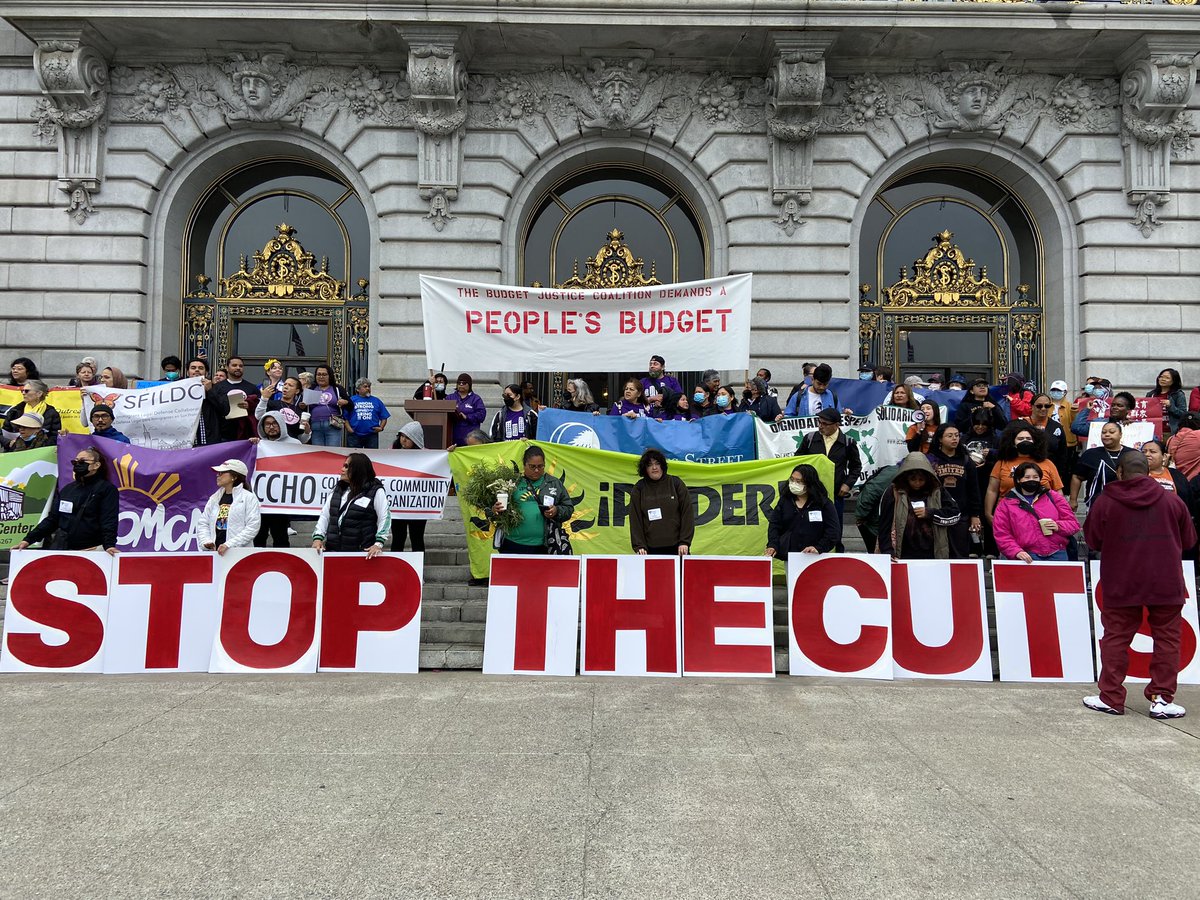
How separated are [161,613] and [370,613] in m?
1.92

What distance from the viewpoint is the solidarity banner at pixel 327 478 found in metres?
10.0

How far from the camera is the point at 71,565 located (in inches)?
302

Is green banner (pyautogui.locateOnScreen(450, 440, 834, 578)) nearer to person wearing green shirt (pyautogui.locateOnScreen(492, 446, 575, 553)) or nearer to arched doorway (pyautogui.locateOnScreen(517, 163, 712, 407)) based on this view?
person wearing green shirt (pyautogui.locateOnScreen(492, 446, 575, 553))

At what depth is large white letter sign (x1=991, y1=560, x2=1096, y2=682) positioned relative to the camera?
7.30 metres

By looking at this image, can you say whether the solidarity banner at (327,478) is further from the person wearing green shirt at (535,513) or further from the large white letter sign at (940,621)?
the large white letter sign at (940,621)

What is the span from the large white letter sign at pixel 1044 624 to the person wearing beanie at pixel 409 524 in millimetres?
5765

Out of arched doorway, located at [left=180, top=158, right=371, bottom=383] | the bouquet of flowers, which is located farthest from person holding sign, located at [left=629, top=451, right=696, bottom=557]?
arched doorway, located at [left=180, top=158, right=371, bottom=383]

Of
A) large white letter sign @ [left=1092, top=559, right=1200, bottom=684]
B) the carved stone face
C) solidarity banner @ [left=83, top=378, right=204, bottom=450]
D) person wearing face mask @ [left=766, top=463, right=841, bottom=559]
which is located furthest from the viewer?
the carved stone face

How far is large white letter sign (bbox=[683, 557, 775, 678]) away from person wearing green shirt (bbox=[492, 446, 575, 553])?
1.57 meters

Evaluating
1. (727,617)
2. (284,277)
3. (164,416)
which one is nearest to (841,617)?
(727,617)

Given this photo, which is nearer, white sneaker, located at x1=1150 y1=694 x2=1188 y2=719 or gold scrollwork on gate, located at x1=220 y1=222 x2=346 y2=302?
white sneaker, located at x1=1150 y1=694 x2=1188 y2=719

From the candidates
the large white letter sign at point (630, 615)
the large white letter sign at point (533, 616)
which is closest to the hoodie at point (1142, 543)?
the large white letter sign at point (630, 615)

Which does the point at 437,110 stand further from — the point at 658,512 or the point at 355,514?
the point at 658,512

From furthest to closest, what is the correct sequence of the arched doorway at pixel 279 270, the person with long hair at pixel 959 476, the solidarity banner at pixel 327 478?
the arched doorway at pixel 279 270
the solidarity banner at pixel 327 478
the person with long hair at pixel 959 476
